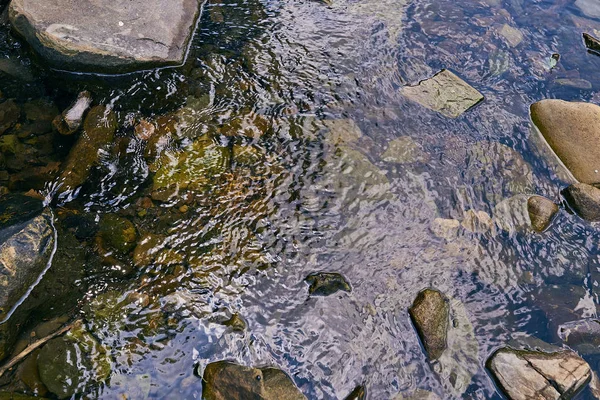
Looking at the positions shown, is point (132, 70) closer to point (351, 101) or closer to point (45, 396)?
point (351, 101)

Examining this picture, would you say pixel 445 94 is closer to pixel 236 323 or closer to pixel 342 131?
pixel 342 131

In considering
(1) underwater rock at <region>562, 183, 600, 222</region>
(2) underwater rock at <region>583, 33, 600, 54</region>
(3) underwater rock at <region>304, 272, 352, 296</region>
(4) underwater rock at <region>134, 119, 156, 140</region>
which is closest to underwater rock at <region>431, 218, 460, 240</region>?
(3) underwater rock at <region>304, 272, 352, 296</region>

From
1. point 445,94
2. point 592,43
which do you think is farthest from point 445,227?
point 592,43

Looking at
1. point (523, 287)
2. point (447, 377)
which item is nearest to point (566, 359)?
point (523, 287)

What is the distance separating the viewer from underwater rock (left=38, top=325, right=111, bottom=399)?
2.85 meters

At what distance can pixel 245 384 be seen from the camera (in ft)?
9.27

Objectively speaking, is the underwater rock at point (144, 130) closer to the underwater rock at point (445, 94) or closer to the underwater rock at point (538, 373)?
the underwater rock at point (445, 94)

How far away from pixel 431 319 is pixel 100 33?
4.15 m

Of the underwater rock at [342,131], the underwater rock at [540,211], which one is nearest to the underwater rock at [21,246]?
the underwater rock at [342,131]

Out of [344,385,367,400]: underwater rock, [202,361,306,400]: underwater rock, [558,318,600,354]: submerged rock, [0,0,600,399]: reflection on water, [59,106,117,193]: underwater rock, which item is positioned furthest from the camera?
[59,106,117,193]: underwater rock

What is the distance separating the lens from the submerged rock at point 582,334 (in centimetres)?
334

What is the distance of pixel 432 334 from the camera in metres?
3.21

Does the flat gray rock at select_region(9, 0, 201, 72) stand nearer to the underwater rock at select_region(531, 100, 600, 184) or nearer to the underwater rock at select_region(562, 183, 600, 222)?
the underwater rock at select_region(531, 100, 600, 184)

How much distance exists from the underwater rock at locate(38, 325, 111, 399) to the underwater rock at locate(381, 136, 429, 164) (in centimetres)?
296
